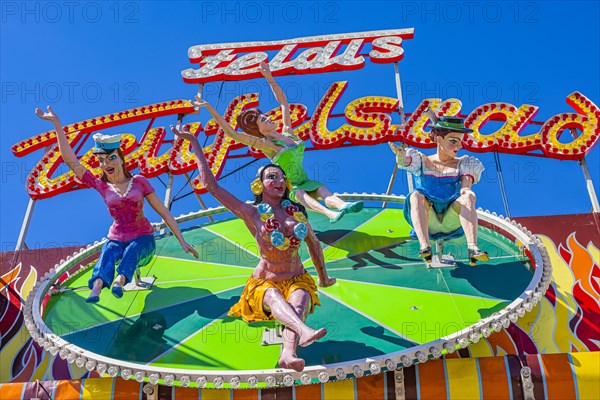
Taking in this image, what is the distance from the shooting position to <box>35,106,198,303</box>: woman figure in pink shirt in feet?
30.1

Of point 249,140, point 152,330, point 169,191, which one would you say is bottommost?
point 152,330

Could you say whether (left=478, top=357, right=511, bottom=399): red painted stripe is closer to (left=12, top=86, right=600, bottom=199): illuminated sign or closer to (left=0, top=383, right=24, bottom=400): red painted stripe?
(left=0, top=383, right=24, bottom=400): red painted stripe

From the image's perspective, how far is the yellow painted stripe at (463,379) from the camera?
745cm

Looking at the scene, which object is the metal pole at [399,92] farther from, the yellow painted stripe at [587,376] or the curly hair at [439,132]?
the yellow painted stripe at [587,376]

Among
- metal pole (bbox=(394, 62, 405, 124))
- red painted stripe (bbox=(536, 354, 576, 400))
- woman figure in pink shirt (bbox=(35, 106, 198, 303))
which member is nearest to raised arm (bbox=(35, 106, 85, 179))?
woman figure in pink shirt (bbox=(35, 106, 198, 303))

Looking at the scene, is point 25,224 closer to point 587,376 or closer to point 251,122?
point 251,122

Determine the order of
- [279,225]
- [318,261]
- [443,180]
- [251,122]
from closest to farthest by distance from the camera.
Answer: [279,225], [318,261], [443,180], [251,122]

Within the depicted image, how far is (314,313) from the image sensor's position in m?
8.79

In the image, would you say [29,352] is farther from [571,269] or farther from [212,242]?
[571,269]

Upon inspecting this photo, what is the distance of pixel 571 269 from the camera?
34.5 ft

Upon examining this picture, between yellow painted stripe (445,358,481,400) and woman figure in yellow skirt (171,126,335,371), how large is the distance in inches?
60.5

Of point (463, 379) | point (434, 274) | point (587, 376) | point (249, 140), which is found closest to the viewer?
point (587, 376)

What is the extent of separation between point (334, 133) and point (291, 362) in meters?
8.00

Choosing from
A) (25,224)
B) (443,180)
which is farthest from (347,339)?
(25,224)
